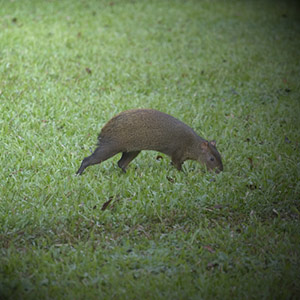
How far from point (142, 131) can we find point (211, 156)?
0.86m

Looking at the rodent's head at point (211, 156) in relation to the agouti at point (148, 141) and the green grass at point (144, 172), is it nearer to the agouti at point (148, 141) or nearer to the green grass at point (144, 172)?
the agouti at point (148, 141)

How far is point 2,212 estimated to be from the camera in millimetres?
4254

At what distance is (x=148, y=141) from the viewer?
5348 millimetres

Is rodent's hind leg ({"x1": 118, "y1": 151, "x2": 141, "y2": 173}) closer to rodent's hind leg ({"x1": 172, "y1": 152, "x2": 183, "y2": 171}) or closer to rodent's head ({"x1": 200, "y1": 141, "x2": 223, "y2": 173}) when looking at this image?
rodent's hind leg ({"x1": 172, "y1": 152, "x2": 183, "y2": 171})

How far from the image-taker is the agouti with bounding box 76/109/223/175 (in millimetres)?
5219

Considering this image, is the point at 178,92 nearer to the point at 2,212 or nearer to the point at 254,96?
the point at 254,96

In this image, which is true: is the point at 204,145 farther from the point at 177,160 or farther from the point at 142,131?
the point at 142,131

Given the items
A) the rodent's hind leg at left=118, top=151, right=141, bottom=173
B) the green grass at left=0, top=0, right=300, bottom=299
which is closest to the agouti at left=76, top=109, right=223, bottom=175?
the rodent's hind leg at left=118, top=151, right=141, bottom=173

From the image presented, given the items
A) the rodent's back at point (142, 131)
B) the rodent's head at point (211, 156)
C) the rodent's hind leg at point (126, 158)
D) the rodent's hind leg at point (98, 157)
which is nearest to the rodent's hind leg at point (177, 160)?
the rodent's back at point (142, 131)

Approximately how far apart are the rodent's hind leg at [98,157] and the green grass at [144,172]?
14 centimetres

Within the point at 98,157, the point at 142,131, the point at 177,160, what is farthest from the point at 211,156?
the point at 98,157

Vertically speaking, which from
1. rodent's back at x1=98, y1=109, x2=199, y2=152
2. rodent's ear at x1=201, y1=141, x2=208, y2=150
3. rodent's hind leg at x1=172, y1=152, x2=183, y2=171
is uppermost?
rodent's back at x1=98, y1=109, x2=199, y2=152

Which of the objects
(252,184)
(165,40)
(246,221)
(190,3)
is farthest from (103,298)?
(190,3)

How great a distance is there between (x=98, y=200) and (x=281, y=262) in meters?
1.73
